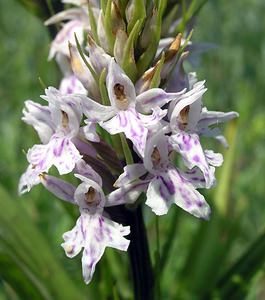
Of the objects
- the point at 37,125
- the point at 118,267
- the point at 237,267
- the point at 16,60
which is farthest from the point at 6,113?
the point at 37,125

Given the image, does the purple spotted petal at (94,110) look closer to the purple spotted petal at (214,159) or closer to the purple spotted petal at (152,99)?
the purple spotted petal at (152,99)

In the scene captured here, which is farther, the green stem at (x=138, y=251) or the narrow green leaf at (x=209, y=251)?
the narrow green leaf at (x=209, y=251)

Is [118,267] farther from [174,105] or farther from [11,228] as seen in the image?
[174,105]

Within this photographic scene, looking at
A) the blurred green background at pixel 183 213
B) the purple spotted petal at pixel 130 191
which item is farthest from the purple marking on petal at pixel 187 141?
the blurred green background at pixel 183 213

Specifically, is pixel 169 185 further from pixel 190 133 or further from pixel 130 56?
pixel 130 56

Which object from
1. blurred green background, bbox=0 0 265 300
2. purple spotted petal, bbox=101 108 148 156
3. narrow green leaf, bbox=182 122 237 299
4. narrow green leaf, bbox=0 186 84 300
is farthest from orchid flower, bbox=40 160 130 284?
narrow green leaf, bbox=182 122 237 299

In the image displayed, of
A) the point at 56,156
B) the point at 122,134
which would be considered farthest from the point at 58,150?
the point at 122,134
